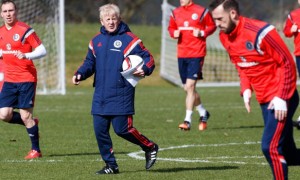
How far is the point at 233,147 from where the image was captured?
39.5 feet

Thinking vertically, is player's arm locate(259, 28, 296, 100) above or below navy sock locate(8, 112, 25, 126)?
above

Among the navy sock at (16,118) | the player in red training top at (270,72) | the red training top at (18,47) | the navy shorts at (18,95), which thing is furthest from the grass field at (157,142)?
the player in red training top at (270,72)

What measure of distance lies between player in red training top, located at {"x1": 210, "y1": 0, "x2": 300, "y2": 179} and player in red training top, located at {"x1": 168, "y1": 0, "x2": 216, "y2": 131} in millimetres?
7091

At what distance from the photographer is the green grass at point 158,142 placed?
9.72 metres

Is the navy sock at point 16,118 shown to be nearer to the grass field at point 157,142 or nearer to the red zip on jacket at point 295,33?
the grass field at point 157,142

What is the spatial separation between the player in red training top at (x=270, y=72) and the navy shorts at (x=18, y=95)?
157 inches

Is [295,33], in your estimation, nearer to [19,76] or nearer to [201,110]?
[201,110]

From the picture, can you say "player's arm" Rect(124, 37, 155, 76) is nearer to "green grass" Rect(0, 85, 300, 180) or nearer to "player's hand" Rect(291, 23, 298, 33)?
"green grass" Rect(0, 85, 300, 180)

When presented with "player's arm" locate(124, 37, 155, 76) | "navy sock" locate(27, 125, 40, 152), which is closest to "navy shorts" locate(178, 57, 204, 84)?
"navy sock" locate(27, 125, 40, 152)

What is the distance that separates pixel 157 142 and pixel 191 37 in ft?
10.1

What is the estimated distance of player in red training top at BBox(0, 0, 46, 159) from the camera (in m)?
11.4

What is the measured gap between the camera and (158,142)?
1282 centimetres

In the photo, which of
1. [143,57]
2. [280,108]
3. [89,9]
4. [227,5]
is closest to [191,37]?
[143,57]

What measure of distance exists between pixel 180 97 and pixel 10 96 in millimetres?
11628
